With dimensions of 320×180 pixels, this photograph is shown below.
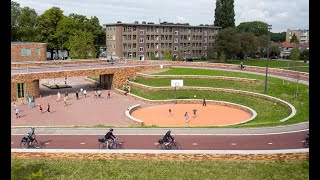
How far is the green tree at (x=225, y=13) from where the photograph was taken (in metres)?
96.4

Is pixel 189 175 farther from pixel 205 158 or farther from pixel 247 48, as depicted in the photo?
pixel 247 48

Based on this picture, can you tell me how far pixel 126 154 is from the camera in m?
18.2

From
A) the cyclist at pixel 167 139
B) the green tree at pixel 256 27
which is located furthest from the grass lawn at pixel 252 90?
the green tree at pixel 256 27

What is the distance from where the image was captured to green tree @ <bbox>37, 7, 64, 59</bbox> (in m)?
75.7

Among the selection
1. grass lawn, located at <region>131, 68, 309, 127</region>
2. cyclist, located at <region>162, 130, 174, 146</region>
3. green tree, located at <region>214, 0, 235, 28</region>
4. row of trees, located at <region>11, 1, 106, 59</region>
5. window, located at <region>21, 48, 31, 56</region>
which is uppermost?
green tree, located at <region>214, 0, 235, 28</region>

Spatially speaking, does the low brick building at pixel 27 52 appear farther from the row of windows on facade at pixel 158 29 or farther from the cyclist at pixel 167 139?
the cyclist at pixel 167 139

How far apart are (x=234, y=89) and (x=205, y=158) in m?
25.9

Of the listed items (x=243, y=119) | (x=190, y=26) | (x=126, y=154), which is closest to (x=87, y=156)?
(x=126, y=154)

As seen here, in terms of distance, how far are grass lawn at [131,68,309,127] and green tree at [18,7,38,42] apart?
125ft

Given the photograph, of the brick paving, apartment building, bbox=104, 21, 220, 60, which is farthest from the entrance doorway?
apartment building, bbox=104, 21, 220, 60

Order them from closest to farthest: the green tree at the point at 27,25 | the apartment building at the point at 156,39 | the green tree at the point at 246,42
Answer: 1. the green tree at the point at 27,25
2. the green tree at the point at 246,42
3. the apartment building at the point at 156,39

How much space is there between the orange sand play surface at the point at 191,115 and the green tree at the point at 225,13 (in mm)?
64715

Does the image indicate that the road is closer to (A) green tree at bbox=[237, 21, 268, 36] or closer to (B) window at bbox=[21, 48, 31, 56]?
(B) window at bbox=[21, 48, 31, 56]

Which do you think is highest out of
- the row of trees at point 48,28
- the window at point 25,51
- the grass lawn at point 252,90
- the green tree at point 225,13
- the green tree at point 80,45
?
the green tree at point 225,13
